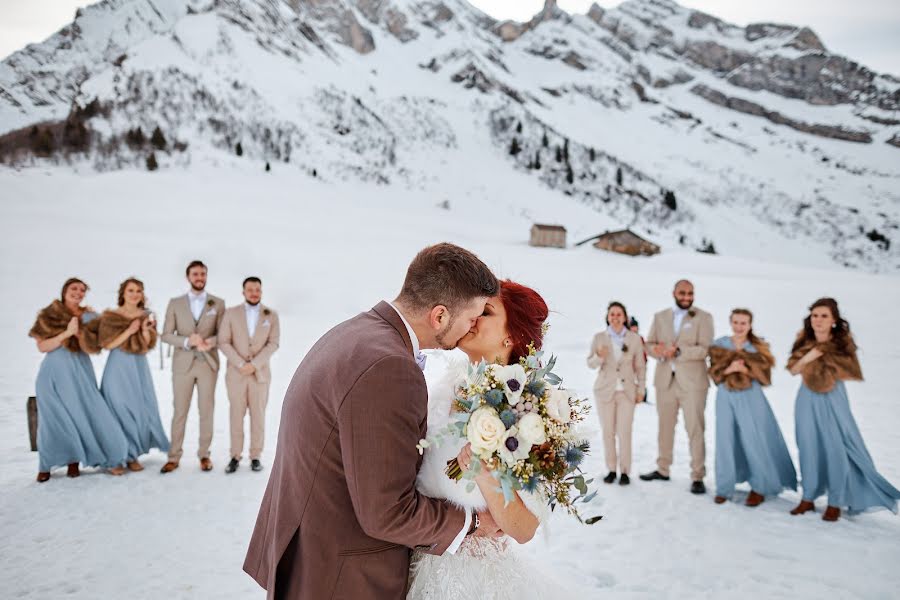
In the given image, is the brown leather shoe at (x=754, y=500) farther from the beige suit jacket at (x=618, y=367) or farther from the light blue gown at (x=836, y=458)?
the beige suit jacket at (x=618, y=367)

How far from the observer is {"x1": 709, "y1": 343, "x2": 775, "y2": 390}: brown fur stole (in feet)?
19.0

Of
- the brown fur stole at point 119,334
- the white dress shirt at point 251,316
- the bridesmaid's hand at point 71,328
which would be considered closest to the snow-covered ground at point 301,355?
the brown fur stole at point 119,334

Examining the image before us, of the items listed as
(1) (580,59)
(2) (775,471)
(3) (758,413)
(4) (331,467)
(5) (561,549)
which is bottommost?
(5) (561,549)

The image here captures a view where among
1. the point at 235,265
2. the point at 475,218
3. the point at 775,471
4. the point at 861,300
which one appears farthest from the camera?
the point at 475,218

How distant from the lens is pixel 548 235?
129ft

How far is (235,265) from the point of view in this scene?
902 inches

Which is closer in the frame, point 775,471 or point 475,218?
point 775,471

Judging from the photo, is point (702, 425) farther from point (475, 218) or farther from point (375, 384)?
point (475, 218)

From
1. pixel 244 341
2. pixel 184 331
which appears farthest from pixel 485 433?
pixel 184 331

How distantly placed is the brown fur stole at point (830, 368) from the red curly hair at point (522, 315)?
4117 millimetres

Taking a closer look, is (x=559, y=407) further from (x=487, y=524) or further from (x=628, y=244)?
(x=628, y=244)

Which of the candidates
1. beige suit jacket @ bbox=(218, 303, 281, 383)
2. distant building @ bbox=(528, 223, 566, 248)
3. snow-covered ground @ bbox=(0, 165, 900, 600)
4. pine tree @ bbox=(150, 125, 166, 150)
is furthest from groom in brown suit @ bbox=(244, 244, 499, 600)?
pine tree @ bbox=(150, 125, 166, 150)

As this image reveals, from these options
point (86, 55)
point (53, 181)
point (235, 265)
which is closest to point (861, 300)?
point (235, 265)

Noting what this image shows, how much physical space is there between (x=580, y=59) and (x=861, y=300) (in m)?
120
